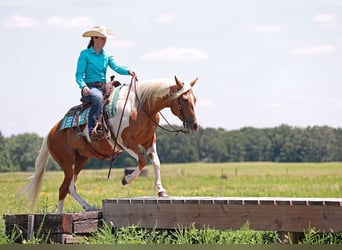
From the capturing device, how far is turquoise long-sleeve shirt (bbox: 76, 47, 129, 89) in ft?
33.1

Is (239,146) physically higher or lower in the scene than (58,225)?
higher

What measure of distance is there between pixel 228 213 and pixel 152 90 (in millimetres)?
2094

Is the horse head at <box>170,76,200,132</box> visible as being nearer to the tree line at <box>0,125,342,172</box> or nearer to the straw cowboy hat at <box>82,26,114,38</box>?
the straw cowboy hat at <box>82,26,114,38</box>

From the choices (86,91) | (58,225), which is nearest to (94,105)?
(86,91)

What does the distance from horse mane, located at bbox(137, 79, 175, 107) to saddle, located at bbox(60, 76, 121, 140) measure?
464 millimetres

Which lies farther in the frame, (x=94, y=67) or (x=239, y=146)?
(x=239, y=146)

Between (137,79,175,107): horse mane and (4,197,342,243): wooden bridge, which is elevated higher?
(137,79,175,107): horse mane

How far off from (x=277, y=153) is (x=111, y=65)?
1793 inches

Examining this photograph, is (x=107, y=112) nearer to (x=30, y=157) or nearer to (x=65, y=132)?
(x=65, y=132)

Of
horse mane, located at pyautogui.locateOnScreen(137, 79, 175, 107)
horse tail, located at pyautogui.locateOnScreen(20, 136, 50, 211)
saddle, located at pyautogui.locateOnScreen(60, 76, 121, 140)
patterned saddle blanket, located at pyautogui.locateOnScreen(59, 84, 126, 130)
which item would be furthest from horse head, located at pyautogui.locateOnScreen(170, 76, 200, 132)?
horse tail, located at pyautogui.locateOnScreen(20, 136, 50, 211)

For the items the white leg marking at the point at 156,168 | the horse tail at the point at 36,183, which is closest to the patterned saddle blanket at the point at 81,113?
the horse tail at the point at 36,183

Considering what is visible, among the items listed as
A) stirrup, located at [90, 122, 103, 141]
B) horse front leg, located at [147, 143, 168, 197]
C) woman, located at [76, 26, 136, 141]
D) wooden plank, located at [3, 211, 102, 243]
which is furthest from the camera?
woman, located at [76, 26, 136, 141]

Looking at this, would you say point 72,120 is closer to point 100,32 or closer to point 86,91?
point 86,91

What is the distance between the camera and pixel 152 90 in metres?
9.79
